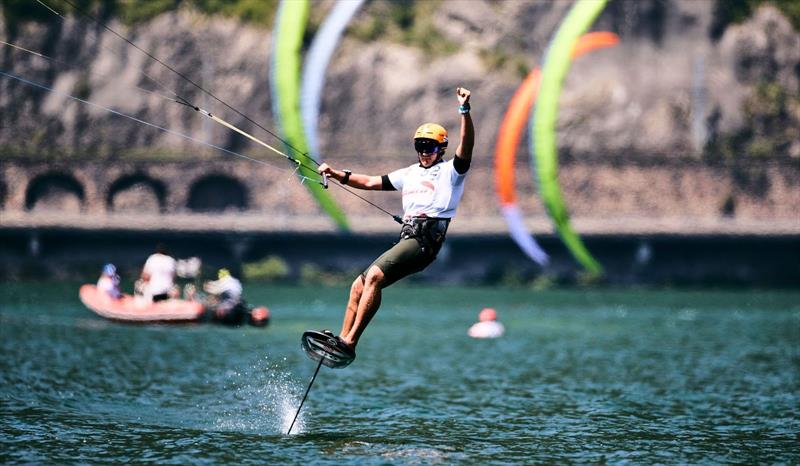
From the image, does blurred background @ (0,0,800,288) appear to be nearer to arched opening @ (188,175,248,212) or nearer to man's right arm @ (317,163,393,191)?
arched opening @ (188,175,248,212)

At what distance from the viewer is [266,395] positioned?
2569 cm

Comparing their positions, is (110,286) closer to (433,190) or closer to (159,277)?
(159,277)

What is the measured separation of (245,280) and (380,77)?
21.0m

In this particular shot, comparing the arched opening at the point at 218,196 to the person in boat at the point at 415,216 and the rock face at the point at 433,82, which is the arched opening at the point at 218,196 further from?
the person in boat at the point at 415,216

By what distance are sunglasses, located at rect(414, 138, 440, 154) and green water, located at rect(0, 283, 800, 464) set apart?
4154 millimetres

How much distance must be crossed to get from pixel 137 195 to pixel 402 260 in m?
82.9

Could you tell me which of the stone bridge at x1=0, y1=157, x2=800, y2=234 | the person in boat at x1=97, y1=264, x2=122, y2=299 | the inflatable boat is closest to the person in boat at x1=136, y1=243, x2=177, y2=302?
the inflatable boat

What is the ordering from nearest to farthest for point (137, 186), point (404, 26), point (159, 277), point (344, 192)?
point (159, 277) < point (344, 192) < point (137, 186) < point (404, 26)

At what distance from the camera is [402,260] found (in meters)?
17.0

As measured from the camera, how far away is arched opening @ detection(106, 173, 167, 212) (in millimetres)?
97062

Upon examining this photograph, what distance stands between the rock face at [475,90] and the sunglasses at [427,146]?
79495 mm

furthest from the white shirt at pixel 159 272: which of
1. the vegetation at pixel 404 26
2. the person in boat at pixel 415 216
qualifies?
the vegetation at pixel 404 26

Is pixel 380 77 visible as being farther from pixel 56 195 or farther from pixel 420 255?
pixel 420 255


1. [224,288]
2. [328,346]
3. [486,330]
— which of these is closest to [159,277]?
[224,288]
